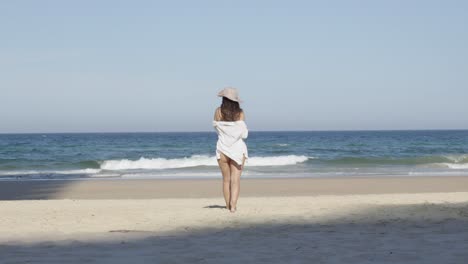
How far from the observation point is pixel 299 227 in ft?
22.7

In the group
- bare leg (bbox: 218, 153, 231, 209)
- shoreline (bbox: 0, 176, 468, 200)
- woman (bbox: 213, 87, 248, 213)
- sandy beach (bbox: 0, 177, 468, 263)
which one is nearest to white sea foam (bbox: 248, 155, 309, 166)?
shoreline (bbox: 0, 176, 468, 200)

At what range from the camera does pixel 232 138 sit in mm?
8062

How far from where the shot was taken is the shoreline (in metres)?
14.0

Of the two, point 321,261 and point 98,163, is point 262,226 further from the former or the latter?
point 98,163

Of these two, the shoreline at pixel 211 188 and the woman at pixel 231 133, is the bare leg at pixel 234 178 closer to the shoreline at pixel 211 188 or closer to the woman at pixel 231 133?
the woman at pixel 231 133

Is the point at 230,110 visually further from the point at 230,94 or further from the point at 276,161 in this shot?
the point at 276,161

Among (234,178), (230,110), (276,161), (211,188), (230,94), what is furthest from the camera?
(276,161)

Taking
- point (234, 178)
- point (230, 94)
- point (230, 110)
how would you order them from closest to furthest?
point (230, 94) → point (230, 110) → point (234, 178)

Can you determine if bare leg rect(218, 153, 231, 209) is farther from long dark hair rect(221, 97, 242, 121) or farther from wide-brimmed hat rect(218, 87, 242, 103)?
wide-brimmed hat rect(218, 87, 242, 103)

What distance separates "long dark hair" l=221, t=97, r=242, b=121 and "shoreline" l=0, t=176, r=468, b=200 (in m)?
5.46

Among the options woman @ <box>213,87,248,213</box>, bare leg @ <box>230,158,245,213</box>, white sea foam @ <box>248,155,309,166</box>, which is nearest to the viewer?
woman @ <box>213,87,248,213</box>

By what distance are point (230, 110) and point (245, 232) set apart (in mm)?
1923

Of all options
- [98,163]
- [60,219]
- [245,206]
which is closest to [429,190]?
[245,206]

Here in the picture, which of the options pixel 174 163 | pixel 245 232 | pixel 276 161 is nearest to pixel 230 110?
pixel 245 232
